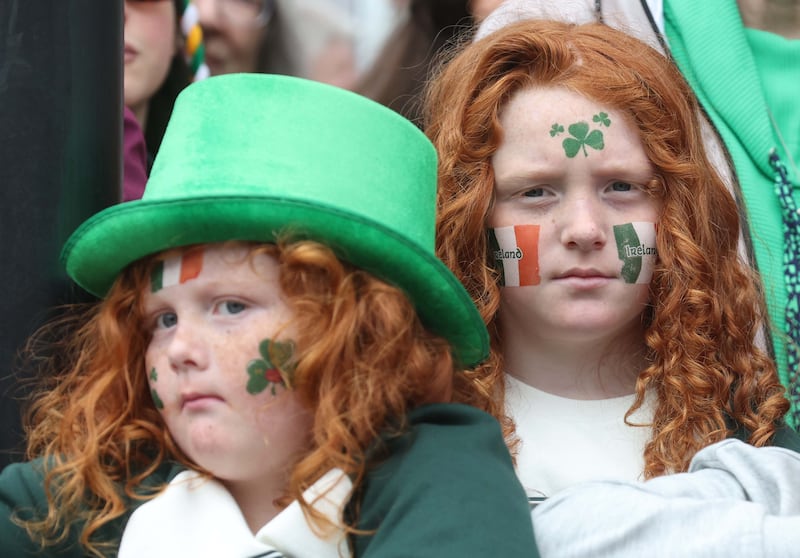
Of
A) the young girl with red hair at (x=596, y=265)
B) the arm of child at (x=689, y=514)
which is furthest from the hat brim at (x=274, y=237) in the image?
the young girl with red hair at (x=596, y=265)

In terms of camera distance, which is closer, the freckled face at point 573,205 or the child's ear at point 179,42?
the freckled face at point 573,205

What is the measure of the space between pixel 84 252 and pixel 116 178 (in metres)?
0.27

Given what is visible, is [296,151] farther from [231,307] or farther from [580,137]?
[580,137]

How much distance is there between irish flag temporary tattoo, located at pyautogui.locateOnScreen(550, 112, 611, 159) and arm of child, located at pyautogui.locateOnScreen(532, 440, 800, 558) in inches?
23.1

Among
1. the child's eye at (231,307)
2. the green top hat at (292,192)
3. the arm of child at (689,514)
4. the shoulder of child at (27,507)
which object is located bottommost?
the shoulder of child at (27,507)

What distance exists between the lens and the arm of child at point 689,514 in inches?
61.3

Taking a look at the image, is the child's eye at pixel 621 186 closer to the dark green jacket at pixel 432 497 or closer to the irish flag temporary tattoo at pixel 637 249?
the irish flag temporary tattoo at pixel 637 249

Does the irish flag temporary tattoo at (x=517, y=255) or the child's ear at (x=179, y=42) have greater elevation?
the child's ear at (x=179, y=42)

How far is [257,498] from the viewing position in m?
1.75

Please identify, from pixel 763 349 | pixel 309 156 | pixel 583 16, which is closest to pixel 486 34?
pixel 583 16

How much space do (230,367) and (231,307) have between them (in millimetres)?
84

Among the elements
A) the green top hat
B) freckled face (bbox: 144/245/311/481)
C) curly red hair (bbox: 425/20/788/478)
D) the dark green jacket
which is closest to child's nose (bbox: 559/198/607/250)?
curly red hair (bbox: 425/20/788/478)

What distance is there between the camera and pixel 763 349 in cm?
242

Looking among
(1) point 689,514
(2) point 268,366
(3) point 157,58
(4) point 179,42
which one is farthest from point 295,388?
(4) point 179,42
